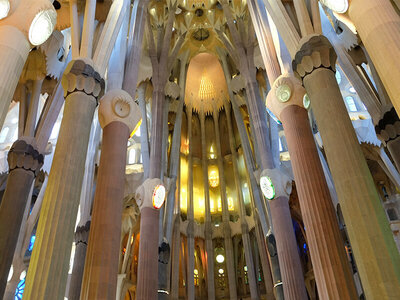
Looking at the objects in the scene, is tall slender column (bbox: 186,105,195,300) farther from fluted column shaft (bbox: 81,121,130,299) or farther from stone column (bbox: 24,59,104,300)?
stone column (bbox: 24,59,104,300)

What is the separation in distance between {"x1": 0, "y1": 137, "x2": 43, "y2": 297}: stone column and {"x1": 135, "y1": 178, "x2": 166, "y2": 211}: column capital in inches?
167

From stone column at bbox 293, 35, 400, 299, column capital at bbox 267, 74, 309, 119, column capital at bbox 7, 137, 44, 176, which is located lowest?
stone column at bbox 293, 35, 400, 299

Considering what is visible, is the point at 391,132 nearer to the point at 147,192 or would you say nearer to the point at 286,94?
the point at 286,94

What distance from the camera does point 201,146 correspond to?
2466cm

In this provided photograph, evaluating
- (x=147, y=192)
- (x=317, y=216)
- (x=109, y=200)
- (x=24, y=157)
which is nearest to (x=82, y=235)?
(x=147, y=192)

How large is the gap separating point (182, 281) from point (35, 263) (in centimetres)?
1736

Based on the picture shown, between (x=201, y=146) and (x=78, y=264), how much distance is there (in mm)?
12656

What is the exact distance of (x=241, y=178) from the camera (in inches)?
899

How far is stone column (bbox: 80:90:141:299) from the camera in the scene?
6.93 metres

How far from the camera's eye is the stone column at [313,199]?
21.2ft

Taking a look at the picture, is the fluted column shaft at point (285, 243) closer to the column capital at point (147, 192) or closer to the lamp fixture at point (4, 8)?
the column capital at point (147, 192)

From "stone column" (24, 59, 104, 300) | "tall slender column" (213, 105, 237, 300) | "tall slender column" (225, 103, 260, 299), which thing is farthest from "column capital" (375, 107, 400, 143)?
"tall slender column" (213, 105, 237, 300)

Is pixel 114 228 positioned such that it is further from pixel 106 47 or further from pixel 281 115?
pixel 281 115

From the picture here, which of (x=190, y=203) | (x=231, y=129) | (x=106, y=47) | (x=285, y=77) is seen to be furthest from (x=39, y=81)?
(x=231, y=129)
